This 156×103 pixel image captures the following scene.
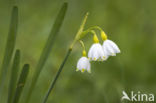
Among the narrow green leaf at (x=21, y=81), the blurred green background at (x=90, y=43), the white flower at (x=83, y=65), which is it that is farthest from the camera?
the blurred green background at (x=90, y=43)

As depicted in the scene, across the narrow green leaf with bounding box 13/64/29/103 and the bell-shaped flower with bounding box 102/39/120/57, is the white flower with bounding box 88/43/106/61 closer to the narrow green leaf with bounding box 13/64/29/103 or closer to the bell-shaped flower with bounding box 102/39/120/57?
the bell-shaped flower with bounding box 102/39/120/57

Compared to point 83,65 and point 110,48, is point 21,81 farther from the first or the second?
point 110,48

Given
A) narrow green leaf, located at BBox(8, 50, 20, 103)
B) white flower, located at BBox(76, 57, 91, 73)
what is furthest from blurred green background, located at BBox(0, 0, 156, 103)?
white flower, located at BBox(76, 57, 91, 73)

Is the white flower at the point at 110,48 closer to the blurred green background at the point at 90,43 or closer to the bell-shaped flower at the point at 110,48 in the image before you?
the bell-shaped flower at the point at 110,48

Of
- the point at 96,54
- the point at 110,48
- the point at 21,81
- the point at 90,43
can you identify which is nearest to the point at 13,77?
the point at 21,81

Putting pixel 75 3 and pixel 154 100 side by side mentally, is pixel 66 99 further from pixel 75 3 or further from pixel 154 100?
pixel 75 3

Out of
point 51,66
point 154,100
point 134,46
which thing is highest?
point 134,46

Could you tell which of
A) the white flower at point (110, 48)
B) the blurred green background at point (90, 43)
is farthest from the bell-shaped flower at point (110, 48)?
the blurred green background at point (90, 43)

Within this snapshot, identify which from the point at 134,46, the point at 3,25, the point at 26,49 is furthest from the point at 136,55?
the point at 3,25
